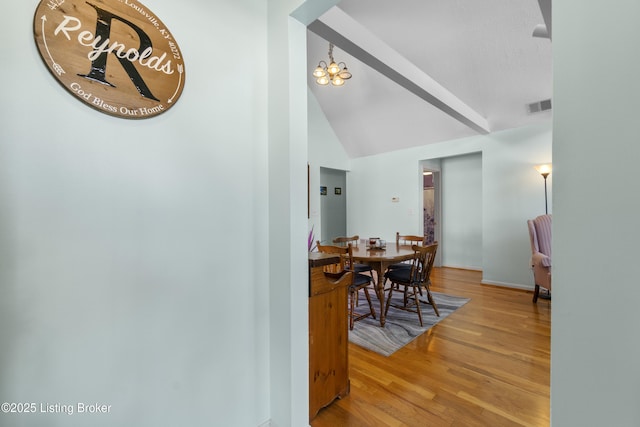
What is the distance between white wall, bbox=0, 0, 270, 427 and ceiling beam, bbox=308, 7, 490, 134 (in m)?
0.96

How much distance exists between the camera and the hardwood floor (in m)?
1.50

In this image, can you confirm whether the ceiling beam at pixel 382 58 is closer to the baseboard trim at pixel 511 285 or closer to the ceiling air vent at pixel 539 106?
the ceiling air vent at pixel 539 106

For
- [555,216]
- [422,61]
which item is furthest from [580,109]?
[422,61]

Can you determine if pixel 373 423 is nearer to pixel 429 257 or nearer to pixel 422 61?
pixel 429 257

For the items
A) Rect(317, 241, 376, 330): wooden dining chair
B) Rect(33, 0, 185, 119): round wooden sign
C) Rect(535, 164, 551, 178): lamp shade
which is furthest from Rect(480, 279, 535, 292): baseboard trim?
Rect(33, 0, 185, 119): round wooden sign

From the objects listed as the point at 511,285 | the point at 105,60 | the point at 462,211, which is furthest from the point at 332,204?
the point at 105,60

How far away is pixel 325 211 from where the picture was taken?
6.44 metres

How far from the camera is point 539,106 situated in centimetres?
349

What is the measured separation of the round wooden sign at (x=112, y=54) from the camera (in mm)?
822

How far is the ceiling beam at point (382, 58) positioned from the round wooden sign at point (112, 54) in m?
1.38

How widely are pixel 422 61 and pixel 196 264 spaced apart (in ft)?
11.5

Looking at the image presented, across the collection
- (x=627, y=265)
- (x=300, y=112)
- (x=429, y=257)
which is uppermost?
(x=300, y=112)

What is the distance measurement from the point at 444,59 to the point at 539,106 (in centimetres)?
150

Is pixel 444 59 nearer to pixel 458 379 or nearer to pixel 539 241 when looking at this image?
pixel 539 241
